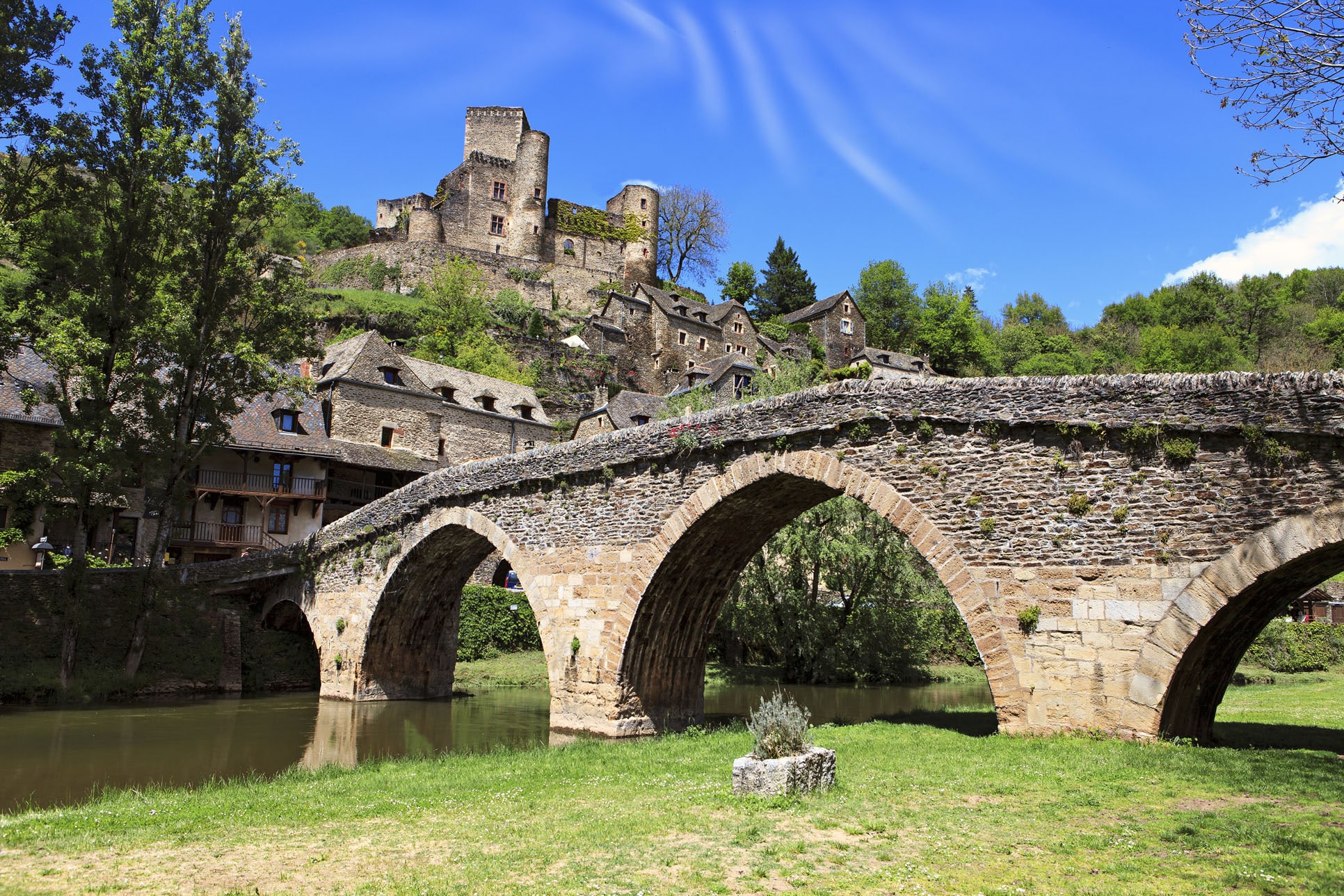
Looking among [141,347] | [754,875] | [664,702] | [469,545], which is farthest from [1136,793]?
[141,347]

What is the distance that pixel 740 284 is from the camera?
73.9m

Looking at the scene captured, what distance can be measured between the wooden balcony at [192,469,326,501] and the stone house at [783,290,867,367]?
124ft

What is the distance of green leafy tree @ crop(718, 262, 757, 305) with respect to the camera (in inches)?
2889

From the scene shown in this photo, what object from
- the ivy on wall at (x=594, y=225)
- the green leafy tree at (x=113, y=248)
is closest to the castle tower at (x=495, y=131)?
the ivy on wall at (x=594, y=225)

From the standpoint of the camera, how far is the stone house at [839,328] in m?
62.6

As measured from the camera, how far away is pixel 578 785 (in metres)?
9.19

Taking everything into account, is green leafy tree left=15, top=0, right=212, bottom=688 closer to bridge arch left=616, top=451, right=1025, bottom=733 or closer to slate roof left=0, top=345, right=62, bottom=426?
slate roof left=0, top=345, right=62, bottom=426

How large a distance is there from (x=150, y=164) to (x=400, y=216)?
5277 centimetres

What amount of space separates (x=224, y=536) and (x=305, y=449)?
4.18 metres

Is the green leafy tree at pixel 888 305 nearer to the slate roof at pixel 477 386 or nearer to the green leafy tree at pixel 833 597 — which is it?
the slate roof at pixel 477 386

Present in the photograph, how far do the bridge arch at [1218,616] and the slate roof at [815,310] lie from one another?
2156 inches

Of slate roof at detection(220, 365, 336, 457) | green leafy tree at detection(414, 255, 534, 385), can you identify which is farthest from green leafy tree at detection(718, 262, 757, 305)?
slate roof at detection(220, 365, 336, 457)

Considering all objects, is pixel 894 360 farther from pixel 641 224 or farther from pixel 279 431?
pixel 279 431

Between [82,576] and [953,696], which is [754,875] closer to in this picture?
[953,696]
